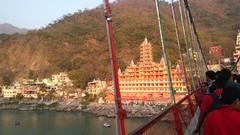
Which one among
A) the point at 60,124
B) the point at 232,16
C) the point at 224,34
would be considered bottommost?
the point at 60,124

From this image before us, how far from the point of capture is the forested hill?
76812 mm

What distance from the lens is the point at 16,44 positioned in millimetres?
98375

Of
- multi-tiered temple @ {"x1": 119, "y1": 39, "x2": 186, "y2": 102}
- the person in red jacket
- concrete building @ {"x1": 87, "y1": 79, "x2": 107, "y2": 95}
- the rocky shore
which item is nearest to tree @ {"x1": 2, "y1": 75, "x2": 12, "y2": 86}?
the rocky shore

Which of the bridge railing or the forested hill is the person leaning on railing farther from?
the forested hill

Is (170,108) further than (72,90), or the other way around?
(72,90)

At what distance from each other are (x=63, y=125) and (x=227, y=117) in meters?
43.4

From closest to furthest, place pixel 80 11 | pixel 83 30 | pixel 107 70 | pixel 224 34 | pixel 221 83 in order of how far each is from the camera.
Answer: pixel 221 83 → pixel 107 70 → pixel 224 34 → pixel 83 30 → pixel 80 11

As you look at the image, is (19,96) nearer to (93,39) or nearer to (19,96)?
(19,96)

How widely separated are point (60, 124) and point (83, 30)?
180ft

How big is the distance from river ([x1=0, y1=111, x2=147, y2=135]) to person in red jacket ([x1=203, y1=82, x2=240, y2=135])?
1299 inches

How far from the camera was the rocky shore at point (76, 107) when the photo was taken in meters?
46.6

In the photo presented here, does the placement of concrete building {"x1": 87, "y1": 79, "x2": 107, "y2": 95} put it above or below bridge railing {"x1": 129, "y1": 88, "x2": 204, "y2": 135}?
above

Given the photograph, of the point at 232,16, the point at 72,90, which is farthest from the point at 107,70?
the point at 232,16

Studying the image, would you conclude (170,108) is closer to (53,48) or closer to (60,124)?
(60,124)
